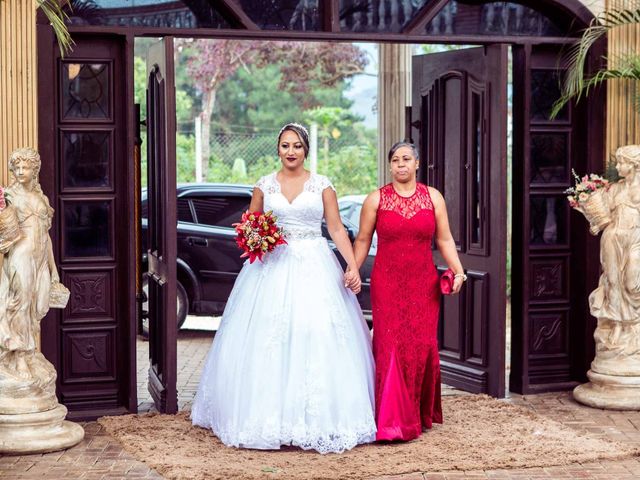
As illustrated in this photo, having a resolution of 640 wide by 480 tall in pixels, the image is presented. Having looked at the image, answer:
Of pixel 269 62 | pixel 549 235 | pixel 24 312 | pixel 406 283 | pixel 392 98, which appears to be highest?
pixel 269 62

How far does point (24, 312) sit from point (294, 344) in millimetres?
1607

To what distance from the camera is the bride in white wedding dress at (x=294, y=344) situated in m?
6.98

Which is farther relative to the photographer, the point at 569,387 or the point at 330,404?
the point at 569,387

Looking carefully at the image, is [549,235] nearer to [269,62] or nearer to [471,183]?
[471,183]

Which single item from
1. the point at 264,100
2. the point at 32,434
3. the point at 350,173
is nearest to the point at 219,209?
the point at 32,434

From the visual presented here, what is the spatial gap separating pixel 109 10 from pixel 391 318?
9.01 feet

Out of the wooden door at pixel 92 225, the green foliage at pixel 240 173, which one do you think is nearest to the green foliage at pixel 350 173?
the green foliage at pixel 240 173

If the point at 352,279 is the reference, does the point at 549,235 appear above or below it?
above

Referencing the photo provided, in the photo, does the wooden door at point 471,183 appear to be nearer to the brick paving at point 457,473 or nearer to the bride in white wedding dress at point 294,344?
the brick paving at point 457,473

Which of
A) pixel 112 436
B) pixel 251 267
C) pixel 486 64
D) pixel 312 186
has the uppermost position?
pixel 486 64

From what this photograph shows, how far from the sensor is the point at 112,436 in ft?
24.2

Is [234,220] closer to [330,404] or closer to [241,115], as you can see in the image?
[330,404]

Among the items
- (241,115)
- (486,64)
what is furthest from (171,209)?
(241,115)

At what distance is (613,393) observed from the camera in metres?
8.10
